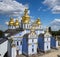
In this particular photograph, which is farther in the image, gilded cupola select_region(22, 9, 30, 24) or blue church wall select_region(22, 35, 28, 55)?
gilded cupola select_region(22, 9, 30, 24)

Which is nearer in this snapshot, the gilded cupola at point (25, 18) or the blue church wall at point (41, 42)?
the gilded cupola at point (25, 18)

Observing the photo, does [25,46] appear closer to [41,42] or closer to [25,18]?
[41,42]

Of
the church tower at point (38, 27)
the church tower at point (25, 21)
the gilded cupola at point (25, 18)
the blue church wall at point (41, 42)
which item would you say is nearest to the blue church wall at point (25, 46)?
the church tower at point (25, 21)

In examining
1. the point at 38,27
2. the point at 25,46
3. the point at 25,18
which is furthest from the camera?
the point at 38,27

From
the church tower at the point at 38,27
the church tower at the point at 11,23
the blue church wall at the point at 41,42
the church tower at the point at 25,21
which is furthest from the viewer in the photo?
the church tower at the point at 11,23

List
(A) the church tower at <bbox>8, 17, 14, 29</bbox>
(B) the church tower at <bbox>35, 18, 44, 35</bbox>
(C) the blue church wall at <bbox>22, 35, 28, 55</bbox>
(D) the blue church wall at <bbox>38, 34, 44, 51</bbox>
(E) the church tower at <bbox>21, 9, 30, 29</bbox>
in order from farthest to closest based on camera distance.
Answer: (A) the church tower at <bbox>8, 17, 14, 29</bbox> < (B) the church tower at <bbox>35, 18, 44, 35</bbox> < (D) the blue church wall at <bbox>38, 34, 44, 51</bbox> < (E) the church tower at <bbox>21, 9, 30, 29</bbox> < (C) the blue church wall at <bbox>22, 35, 28, 55</bbox>

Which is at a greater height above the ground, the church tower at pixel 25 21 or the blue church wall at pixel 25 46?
the church tower at pixel 25 21

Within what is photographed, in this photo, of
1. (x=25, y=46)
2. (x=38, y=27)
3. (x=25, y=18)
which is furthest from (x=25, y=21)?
(x=25, y=46)

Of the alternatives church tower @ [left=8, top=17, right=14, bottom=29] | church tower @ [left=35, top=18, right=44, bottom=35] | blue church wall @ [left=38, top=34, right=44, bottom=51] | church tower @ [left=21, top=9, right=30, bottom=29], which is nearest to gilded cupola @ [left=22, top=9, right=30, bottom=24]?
church tower @ [left=21, top=9, right=30, bottom=29]

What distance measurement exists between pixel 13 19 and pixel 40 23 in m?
7.76

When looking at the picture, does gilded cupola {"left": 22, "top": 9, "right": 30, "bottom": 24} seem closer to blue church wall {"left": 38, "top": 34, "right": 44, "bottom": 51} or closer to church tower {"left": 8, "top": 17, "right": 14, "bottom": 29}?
blue church wall {"left": 38, "top": 34, "right": 44, "bottom": 51}

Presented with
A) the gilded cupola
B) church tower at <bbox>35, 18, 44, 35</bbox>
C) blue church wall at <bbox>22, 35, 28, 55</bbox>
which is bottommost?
blue church wall at <bbox>22, 35, 28, 55</bbox>

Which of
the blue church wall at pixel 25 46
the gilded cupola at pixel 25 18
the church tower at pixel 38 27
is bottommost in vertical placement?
Answer: the blue church wall at pixel 25 46

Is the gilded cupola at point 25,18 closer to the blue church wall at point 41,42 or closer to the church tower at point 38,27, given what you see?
the church tower at point 38,27
